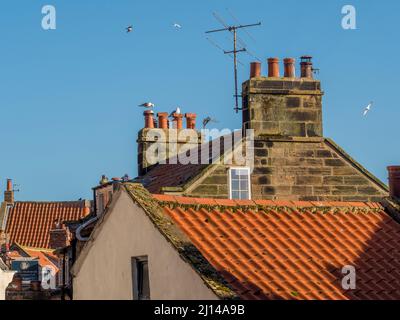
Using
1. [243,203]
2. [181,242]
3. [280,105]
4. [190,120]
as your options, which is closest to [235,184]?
[280,105]

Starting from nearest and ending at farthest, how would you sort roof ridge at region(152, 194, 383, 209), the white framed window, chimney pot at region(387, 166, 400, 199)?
1. roof ridge at region(152, 194, 383, 209)
2. chimney pot at region(387, 166, 400, 199)
3. the white framed window

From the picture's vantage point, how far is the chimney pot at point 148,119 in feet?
157

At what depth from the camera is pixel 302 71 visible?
132ft

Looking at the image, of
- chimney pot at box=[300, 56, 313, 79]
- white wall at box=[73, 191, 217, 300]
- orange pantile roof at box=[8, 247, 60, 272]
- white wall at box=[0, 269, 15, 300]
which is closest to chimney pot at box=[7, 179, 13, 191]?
orange pantile roof at box=[8, 247, 60, 272]

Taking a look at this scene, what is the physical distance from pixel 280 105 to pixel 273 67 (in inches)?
43.1

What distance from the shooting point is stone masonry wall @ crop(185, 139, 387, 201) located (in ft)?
128

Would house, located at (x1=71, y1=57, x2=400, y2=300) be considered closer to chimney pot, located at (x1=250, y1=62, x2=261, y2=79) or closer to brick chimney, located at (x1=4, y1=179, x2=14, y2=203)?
chimney pot, located at (x1=250, y1=62, x2=261, y2=79)

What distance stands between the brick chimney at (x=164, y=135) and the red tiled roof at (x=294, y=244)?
17.5 meters

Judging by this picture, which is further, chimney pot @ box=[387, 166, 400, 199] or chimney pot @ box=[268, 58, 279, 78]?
chimney pot @ box=[268, 58, 279, 78]

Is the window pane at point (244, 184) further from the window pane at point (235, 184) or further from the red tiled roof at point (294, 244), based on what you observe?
the red tiled roof at point (294, 244)

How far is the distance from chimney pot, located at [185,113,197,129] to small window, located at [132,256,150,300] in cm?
2061
